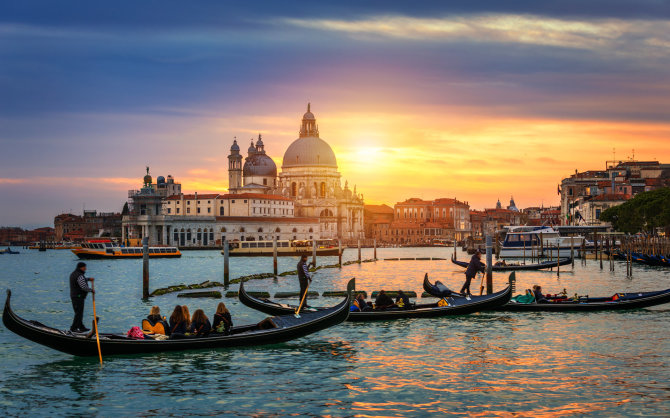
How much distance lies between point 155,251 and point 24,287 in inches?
1721

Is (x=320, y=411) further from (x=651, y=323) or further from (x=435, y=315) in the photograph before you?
(x=651, y=323)

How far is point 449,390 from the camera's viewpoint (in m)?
11.6

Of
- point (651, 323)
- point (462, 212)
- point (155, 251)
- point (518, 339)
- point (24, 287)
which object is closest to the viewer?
point (518, 339)

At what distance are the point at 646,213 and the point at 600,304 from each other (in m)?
42.3

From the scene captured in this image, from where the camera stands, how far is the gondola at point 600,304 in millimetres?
19094

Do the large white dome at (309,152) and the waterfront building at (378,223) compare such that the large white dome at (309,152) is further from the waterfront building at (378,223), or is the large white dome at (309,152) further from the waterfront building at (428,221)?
the waterfront building at (428,221)

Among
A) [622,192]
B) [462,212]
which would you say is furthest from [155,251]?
[462,212]

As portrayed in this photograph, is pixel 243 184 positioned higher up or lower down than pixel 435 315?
higher up

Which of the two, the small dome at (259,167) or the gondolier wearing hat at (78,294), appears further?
the small dome at (259,167)

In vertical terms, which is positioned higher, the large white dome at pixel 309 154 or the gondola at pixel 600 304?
the large white dome at pixel 309 154

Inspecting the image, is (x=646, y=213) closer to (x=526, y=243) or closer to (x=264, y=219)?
(x=526, y=243)

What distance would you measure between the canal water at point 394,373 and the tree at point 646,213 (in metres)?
39.0

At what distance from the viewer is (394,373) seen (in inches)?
503

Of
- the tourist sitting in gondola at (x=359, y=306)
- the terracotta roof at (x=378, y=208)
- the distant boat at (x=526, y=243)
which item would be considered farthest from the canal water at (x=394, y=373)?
the terracotta roof at (x=378, y=208)
